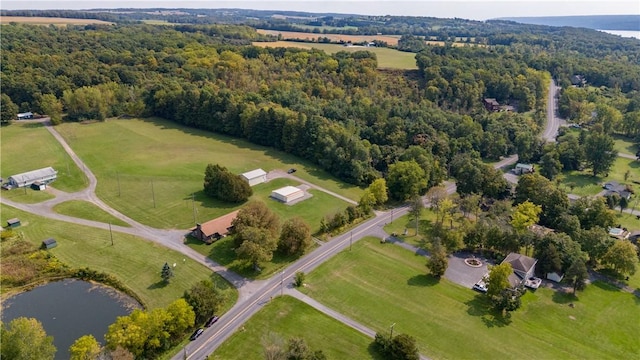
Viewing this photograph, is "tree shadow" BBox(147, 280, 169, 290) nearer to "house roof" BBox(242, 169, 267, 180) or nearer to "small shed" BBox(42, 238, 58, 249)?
"small shed" BBox(42, 238, 58, 249)

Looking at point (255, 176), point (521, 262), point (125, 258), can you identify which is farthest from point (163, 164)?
point (521, 262)

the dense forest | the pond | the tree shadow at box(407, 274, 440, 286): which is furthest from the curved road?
the dense forest

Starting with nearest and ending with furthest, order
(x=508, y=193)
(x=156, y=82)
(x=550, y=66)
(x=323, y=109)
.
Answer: (x=508, y=193)
(x=323, y=109)
(x=156, y=82)
(x=550, y=66)

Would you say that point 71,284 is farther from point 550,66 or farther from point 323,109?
point 550,66

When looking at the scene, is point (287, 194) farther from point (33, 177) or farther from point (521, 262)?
point (33, 177)

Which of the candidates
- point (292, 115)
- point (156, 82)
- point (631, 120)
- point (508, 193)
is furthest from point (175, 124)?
point (631, 120)

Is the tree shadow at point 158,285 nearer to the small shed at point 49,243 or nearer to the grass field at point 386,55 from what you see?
the small shed at point 49,243
